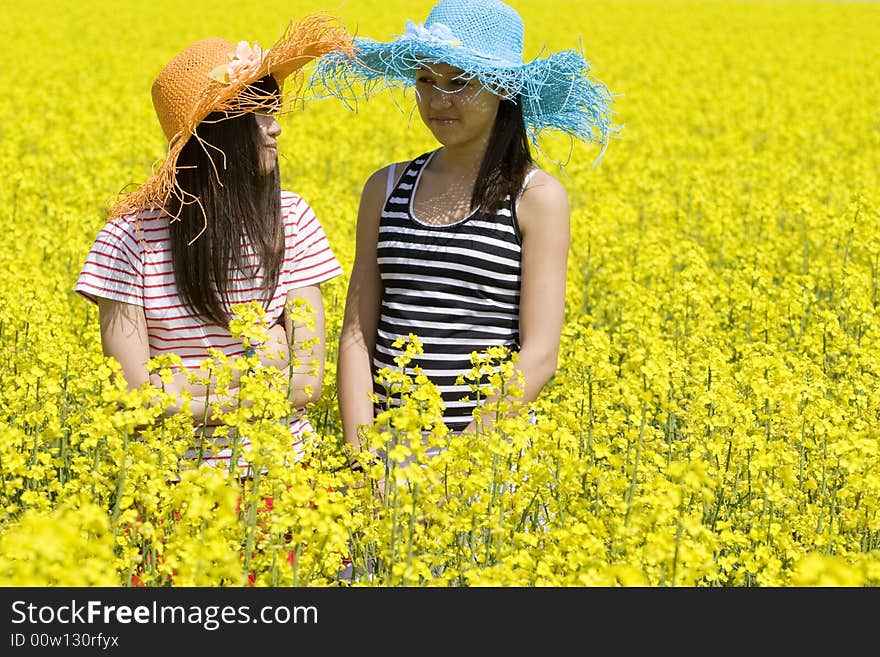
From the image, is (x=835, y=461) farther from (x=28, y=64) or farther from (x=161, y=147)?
(x=28, y=64)

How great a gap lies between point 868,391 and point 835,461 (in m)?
1.08

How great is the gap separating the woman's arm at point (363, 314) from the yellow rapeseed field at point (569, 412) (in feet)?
1.00

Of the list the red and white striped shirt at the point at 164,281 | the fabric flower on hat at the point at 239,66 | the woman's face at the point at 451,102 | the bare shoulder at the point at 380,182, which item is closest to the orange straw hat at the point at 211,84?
the fabric flower on hat at the point at 239,66

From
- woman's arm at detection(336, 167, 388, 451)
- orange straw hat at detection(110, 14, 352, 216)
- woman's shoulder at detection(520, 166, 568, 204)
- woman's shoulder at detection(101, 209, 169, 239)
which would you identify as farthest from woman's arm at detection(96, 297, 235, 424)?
woman's shoulder at detection(520, 166, 568, 204)

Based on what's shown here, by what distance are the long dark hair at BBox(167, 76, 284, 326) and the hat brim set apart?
440 millimetres

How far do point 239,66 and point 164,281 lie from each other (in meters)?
0.70

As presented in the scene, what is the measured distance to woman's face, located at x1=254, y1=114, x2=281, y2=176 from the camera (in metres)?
3.71

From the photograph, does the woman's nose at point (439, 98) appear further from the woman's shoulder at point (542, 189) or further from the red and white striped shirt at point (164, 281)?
the red and white striped shirt at point (164, 281)

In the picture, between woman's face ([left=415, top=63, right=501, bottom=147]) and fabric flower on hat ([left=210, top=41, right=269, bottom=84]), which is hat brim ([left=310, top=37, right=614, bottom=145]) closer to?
woman's face ([left=415, top=63, right=501, bottom=147])

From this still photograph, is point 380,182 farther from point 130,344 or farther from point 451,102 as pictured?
point 130,344

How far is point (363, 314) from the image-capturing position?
409 cm

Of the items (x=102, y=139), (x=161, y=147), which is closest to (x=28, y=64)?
(x=102, y=139)

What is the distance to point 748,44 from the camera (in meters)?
26.2
